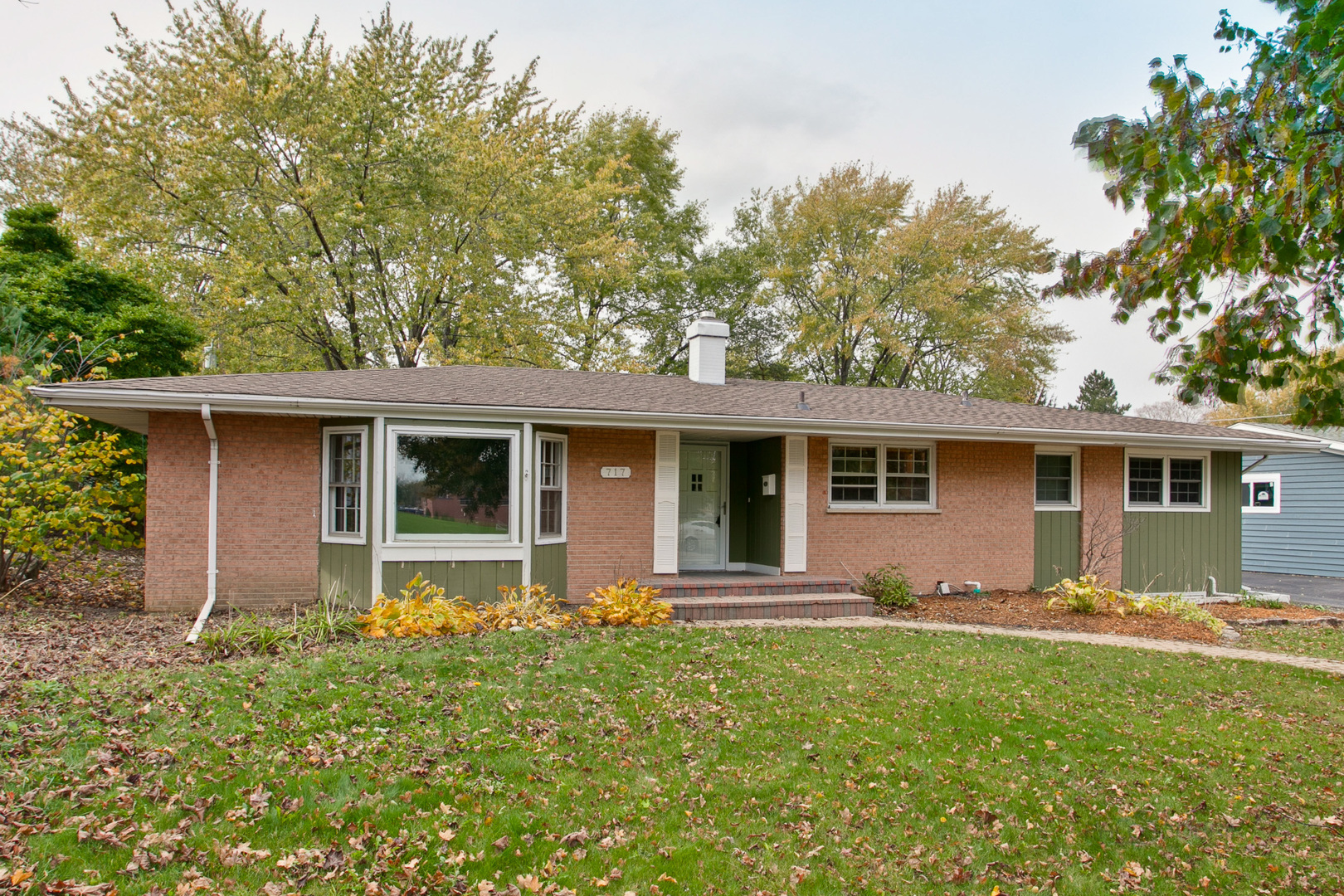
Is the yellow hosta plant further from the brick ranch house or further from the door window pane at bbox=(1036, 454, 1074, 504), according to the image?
the door window pane at bbox=(1036, 454, 1074, 504)

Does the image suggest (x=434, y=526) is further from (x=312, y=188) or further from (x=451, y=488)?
(x=312, y=188)

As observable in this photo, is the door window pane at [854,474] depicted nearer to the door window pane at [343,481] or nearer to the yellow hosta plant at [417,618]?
the yellow hosta plant at [417,618]

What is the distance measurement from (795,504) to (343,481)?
5.90m

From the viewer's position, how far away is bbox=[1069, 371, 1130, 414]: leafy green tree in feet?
109

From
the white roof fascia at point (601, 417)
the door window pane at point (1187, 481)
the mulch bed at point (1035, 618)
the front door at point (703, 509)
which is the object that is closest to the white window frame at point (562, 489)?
the white roof fascia at point (601, 417)

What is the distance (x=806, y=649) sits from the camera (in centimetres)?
769

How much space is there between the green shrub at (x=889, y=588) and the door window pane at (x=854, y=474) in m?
1.15

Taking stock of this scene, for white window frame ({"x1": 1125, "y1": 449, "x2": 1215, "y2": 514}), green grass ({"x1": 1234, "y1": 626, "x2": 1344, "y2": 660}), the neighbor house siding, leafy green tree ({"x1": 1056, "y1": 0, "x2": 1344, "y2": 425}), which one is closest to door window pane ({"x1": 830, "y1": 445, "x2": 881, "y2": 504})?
white window frame ({"x1": 1125, "y1": 449, "x2": 1215, "y2": 514})

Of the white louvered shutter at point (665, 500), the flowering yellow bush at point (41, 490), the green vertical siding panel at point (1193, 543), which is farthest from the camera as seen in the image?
the green vertical siding panel at point (1193, 543)

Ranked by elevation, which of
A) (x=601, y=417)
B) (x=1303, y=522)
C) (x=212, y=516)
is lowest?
(x=1303, y=522)

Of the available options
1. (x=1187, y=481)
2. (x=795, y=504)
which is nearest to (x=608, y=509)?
(x=795, y=504)

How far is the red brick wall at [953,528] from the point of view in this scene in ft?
38.4

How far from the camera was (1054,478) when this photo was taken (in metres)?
13.0

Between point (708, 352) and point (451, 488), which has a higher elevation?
point (708, 352)
